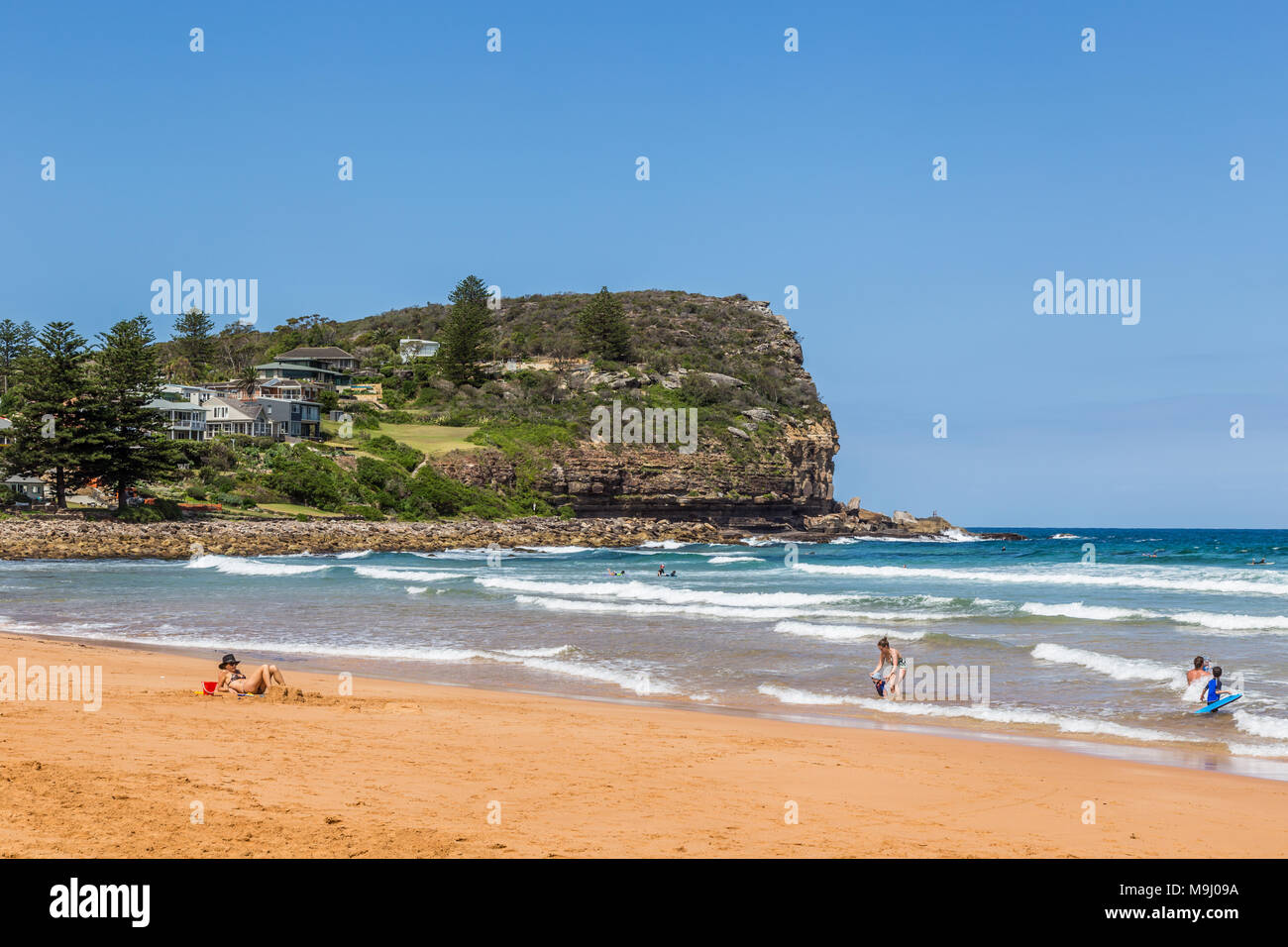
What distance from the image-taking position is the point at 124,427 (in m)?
60.8

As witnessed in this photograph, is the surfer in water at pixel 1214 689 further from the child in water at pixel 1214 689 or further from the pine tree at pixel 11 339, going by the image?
the pine tree at pixel 11 339

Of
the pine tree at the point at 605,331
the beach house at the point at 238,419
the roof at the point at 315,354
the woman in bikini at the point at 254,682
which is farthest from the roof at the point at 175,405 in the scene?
the woman in bikini at the point at 254,682

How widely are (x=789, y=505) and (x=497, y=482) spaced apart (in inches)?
1189

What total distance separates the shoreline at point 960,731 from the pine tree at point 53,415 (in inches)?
1877

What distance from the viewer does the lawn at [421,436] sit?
8731 centimetres

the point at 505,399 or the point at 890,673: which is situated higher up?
the point at 505,399

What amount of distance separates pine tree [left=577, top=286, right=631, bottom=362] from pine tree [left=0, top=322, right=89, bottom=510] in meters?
60.8

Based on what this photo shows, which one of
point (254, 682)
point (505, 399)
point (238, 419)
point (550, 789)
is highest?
point (505, 399)

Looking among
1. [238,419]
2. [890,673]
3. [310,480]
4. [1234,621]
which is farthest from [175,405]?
[890,673]

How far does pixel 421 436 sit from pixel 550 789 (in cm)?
8678

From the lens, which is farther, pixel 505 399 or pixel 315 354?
pixel 315 354

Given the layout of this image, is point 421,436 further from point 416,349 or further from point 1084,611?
point 1084,611
